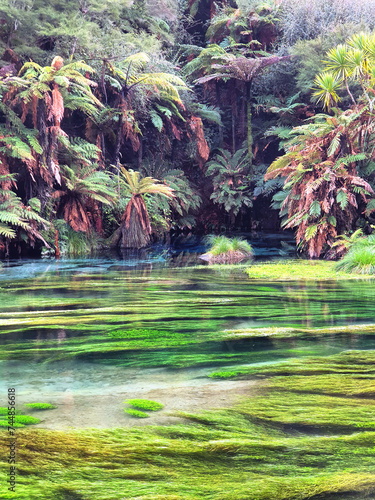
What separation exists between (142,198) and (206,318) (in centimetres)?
1043

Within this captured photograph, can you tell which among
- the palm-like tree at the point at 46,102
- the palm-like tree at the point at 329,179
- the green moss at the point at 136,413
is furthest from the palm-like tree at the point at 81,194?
the green moss at the point at 136,413

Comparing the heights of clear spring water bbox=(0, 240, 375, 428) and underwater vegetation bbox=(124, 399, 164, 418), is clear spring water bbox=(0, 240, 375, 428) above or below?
below

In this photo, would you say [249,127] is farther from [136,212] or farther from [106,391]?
[106,391]

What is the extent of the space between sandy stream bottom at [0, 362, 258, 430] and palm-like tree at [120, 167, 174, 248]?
11.4m

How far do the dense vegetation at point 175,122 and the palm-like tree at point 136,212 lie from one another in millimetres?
39

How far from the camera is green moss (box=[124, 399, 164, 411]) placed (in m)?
1.86

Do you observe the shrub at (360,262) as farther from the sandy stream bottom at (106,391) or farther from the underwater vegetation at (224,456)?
the underwater vegetation at (224,456)

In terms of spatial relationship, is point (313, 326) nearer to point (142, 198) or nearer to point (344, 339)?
point (344, 339)

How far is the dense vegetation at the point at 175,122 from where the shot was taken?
11.3 metres

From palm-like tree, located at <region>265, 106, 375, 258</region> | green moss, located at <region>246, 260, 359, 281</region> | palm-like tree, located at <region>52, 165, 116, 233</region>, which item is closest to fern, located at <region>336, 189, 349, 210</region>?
palm-like tree, located at <region>265, 106, 375, 258</region>

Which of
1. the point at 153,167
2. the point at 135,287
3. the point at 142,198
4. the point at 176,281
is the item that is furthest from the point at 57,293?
the point at 153,167

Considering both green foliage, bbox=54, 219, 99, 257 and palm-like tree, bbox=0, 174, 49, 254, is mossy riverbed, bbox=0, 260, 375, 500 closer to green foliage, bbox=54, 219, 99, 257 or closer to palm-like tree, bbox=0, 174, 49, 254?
palm-like tree, bbox=0, 174, 49, 254

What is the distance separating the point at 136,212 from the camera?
13930 mm

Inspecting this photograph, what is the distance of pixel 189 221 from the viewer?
19031mm
